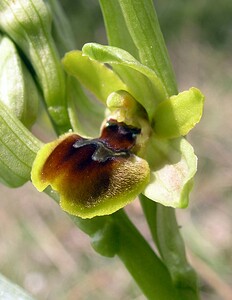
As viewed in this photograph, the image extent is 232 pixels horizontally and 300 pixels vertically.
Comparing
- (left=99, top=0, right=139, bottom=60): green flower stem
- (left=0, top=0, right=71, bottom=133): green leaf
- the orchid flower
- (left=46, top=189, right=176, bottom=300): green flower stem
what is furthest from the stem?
(left=99, top=0, right=139, bottom=60): green flower stem

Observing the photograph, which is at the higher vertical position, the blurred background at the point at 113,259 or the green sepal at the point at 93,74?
the green sepal at the point at 93,74

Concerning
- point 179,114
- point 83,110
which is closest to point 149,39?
point 179,114

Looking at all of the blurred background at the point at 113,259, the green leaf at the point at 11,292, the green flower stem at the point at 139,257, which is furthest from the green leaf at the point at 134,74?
the blurred background at the point at 113,259

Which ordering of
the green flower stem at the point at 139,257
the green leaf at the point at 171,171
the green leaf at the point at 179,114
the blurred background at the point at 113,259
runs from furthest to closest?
the blurred background at the point at 113,259 → the green flower stem at the point at 139,257 → the green leaf at the point at 179,114 → the green leaf at the point at 171,171

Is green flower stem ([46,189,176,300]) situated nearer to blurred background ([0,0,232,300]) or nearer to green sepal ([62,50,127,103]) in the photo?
green sepal ([62,50,127,103])

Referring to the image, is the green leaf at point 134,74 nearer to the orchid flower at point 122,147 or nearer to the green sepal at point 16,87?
the orchid flower at point 122,147

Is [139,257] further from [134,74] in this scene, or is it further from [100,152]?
[134,74]

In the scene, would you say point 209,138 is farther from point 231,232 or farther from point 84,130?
point 84,130
